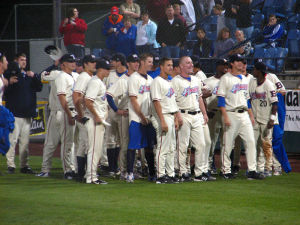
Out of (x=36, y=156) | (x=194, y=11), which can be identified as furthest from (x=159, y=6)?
(x=36, y=156)

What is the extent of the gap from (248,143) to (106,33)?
692 cm

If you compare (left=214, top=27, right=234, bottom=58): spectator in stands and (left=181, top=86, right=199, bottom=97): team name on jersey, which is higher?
(left=214, top=27, right=234, bottom=58): spectator in stands

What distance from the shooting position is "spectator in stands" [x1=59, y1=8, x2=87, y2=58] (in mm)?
15258

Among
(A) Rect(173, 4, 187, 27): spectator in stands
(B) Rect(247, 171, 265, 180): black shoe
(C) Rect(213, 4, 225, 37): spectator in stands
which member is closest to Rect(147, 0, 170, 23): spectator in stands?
(A) Rect(173, 4, 187, 27): spectator in stands

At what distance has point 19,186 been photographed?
331 inches

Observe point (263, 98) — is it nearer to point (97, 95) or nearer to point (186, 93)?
point (186, 93)

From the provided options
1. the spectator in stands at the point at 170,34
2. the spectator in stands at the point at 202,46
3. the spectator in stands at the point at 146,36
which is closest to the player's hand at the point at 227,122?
the spectator in stands at the point at 202,46

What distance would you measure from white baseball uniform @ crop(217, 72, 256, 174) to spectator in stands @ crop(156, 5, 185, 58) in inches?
213

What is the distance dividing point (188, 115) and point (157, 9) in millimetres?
7046

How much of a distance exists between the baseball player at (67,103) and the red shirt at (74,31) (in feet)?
19.0

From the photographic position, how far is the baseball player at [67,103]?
9289mm

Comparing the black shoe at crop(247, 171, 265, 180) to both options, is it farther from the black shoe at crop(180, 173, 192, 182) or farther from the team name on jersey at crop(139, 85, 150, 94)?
the team name on jersey at crop(139, 85, 150, 94)

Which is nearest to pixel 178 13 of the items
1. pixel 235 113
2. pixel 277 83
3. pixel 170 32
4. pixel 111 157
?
pixel 170 32

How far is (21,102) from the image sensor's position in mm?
10430
